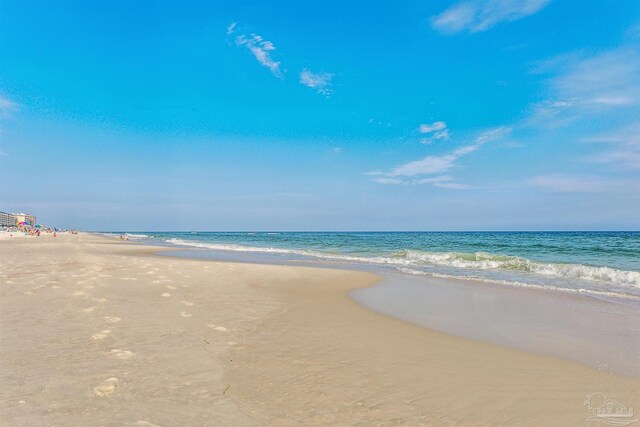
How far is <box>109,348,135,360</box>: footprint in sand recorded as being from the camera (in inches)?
184

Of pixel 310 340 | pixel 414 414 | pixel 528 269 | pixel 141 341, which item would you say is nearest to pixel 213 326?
pixel 141 341

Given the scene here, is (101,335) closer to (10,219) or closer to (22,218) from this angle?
(10,219)

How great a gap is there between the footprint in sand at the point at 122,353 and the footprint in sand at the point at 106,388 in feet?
2.37

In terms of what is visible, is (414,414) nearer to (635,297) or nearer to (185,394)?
(185,394)

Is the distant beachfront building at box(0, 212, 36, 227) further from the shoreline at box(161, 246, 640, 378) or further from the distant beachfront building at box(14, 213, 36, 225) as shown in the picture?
the shoreline at box(161, 246, 640, 378)

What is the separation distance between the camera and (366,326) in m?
6.95

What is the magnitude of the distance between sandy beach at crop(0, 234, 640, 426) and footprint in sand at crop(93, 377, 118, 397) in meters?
0.02

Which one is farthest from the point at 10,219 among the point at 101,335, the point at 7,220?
the point at 101,335

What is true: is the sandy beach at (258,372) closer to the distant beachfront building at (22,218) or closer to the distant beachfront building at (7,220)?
the distant beachfront building at (7,220)

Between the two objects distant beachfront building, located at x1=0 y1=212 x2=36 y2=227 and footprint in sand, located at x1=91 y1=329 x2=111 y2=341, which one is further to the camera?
distant beachfront building, located at x1=0 y1=212 x2=36 y2=227

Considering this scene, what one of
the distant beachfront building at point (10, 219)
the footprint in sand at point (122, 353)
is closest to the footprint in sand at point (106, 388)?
the footprint in sand at point (122, 353)

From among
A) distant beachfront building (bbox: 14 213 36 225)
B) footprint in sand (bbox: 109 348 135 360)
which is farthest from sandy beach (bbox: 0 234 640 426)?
distant beachfront building (bbox: 14 213 36 225)

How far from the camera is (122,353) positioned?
4793 mm

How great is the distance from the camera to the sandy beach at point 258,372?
3.44 m
